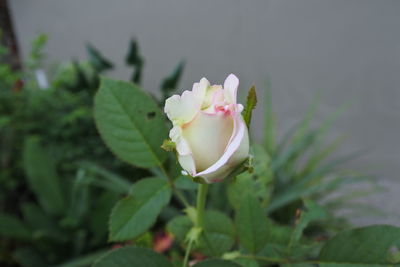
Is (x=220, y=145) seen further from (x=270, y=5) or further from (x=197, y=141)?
(x=270, y=5)

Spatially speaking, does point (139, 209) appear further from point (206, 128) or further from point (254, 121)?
point (254, 121)

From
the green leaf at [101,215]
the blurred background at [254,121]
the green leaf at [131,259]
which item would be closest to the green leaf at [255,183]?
the green leaf at [131,259]

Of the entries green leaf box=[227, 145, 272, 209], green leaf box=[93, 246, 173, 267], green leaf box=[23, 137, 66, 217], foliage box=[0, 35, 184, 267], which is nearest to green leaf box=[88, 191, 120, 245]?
foliage box=[0, 35, 184, 267]

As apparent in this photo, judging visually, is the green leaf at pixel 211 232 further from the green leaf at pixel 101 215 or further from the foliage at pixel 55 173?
the green leaf at pixel 101 215

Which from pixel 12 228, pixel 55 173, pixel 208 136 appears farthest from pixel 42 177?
pixel 208 136

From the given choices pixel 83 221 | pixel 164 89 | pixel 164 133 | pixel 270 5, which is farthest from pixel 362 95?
pixel 164 133

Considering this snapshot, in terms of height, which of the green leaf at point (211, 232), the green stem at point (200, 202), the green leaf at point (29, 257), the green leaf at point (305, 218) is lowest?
the green leaf at point (29, 257)
